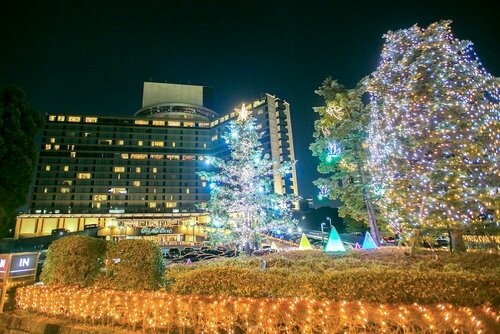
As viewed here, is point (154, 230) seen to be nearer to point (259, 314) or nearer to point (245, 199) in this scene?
point (245, 199)

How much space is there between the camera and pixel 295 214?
253 ft

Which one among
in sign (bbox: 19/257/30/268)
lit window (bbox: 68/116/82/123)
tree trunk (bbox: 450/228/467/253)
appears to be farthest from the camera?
lit window (bbox: 68/116/82/123)

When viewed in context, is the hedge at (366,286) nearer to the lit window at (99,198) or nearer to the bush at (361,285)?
the bush at (361,285)

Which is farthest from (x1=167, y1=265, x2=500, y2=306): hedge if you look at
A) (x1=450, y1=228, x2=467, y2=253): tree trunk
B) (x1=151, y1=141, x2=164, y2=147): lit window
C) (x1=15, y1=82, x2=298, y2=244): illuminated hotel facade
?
(x1=151, y1=141, x2=164, y2=147): lit window

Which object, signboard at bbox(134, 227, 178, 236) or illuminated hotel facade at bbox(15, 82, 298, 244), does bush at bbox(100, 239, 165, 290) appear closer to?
illuminated hotel facade at bbox(15, 82, 298, 244)

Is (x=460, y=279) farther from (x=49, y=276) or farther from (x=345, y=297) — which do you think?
(x=49, y=276)

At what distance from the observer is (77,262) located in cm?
872

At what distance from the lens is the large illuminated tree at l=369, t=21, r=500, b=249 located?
11711mm

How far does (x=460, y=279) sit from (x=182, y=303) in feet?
22.1

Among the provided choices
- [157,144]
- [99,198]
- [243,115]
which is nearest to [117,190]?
[99,198]

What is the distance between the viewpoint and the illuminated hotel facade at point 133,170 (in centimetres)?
8494

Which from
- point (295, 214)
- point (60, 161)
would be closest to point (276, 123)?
point (295, 214)

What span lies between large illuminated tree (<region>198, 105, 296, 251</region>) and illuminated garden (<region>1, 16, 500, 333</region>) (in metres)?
0.08

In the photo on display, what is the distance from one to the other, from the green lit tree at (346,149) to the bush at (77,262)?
1765cm
